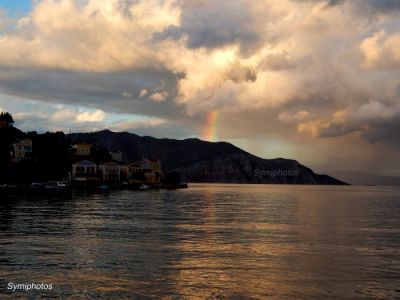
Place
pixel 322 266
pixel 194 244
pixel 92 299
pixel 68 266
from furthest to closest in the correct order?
pixel 194 244, pixel 322 266, pixel 68 266, pixel 92 299

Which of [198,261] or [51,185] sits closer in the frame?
[198,261]

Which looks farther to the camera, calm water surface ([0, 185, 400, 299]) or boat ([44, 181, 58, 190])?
boat ([44, 181, 58, 190])

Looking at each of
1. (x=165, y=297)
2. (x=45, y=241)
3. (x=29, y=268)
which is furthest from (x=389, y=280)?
(x=45, y=241)

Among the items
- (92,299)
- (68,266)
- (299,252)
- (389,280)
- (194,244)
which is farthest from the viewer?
(194,244)

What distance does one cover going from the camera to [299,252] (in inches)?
1553

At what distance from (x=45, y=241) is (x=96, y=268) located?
13.7 m

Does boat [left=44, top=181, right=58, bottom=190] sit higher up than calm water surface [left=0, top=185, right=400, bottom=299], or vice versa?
boat [left=44, top=181, right=58, bottom=190]

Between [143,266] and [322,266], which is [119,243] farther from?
[322,266]

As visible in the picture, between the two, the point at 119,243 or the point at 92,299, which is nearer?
the point at 92,299

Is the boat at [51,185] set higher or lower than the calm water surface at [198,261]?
higher

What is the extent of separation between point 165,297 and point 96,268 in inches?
322

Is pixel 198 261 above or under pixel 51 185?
under

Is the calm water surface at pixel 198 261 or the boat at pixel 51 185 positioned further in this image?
the boat at pixel 51 185

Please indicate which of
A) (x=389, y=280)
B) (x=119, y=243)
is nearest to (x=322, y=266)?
(x=389, y=280)
